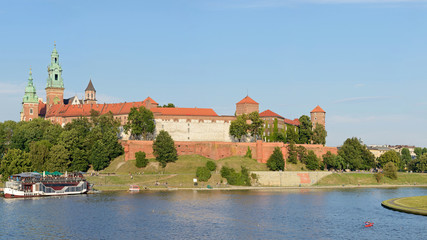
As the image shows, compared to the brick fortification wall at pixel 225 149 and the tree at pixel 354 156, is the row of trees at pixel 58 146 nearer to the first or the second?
the brick fortification wall at pixel 225 149

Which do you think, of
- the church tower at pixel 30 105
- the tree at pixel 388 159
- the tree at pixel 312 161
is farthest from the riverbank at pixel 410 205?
the church tower at pixel 30 105

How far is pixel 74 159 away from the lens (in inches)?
4097

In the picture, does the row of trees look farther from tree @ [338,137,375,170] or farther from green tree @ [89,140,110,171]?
tree @ [338,137,375,170]

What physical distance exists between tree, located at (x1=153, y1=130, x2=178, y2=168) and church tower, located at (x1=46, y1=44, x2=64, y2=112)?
53.8 m

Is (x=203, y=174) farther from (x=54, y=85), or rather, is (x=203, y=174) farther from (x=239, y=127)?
(x=54, y=85)

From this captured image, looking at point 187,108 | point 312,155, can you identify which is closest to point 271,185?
point 312,155

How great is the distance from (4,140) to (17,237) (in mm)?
68681

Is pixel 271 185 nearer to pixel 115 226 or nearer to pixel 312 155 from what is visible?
pixel 312 155

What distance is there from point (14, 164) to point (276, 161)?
163ft

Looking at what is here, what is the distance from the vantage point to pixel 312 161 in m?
113

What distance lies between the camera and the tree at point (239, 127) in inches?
4705

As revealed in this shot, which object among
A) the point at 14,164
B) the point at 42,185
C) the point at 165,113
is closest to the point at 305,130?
the point at 165,113

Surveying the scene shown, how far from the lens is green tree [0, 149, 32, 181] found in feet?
318

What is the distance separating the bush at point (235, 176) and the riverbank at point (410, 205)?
32482 mm
